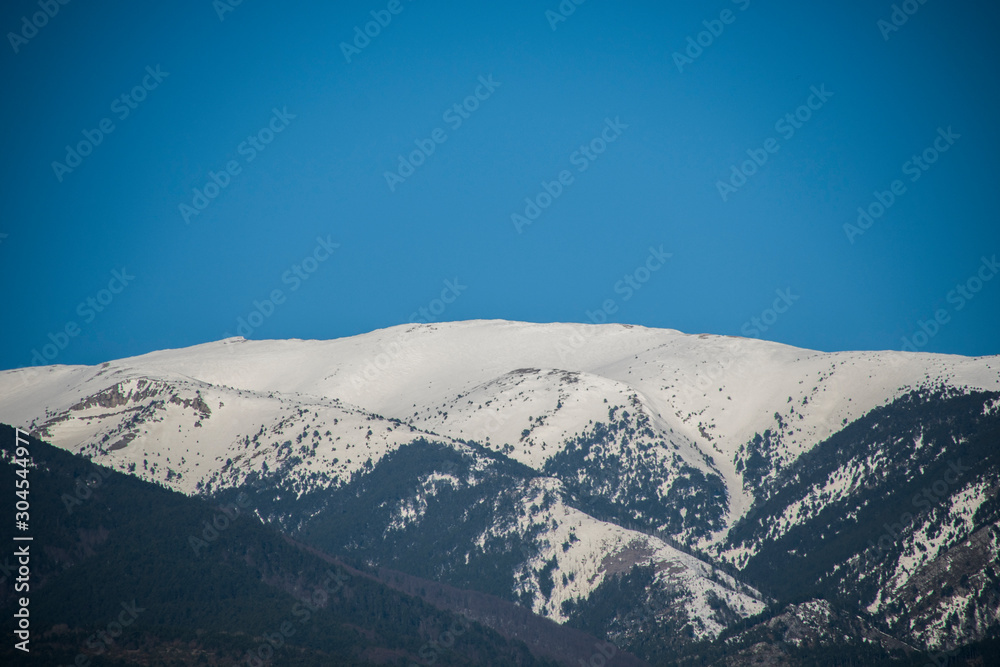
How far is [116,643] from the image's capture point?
182625 mm

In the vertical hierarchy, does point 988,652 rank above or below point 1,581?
above

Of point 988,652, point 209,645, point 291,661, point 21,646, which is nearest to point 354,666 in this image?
point 291,661

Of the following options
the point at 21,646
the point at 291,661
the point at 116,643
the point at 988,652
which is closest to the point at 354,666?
the point at 291,661

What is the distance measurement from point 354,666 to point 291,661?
11.2m

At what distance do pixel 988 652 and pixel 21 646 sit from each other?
Answer: 16749 cm

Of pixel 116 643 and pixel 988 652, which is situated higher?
pixel 988 652

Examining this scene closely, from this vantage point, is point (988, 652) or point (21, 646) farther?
point (988, 652)

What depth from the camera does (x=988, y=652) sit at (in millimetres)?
199500

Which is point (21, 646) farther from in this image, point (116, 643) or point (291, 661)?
point (291, 661)

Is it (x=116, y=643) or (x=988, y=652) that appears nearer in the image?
(x=116, y=643)

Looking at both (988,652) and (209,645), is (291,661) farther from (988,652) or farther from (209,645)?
(988,652)

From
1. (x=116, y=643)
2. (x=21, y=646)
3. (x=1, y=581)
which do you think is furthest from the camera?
(x=1, y=581)

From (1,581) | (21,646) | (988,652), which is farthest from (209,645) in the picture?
(988,652)

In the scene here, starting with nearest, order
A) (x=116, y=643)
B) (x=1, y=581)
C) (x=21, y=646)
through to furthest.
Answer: (x=21, y=646) → (x=116, y=643) → (x=1, y=581)
